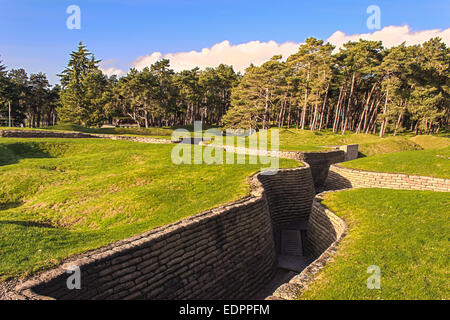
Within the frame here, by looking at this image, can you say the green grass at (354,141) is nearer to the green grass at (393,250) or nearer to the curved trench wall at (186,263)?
the green grass at (393,250)

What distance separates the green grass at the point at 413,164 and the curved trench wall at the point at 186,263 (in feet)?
32.8

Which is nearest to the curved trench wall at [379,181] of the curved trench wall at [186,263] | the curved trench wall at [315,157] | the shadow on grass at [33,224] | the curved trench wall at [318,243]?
the curved trench wall at [315,157]

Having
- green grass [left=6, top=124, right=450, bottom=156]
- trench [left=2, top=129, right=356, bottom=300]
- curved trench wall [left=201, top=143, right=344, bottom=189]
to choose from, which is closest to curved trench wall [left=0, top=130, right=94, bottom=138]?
green grass [left=6, top=124, right=450, bottom=156]

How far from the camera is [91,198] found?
35.1 feet

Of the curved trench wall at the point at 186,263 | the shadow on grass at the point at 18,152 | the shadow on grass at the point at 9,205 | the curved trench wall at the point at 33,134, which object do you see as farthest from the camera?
the curved trench wall at the point at 33,134

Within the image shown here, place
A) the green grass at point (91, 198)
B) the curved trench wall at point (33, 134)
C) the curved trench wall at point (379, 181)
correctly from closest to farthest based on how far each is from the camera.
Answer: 1. the green grass at point (91, 198)
2. the curved trench wall at point (379, 181)
3. the curved trench wall at point (33, 134)

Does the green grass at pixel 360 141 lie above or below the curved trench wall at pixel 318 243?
above

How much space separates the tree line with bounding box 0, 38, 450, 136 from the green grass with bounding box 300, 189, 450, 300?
31.6m

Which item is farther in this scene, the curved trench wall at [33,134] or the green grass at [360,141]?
the green grass at [360,141]

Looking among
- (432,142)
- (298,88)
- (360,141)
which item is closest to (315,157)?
(360,141)

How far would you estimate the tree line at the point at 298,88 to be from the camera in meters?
37.1

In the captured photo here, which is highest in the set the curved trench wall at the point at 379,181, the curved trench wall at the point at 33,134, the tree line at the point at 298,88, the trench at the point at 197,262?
the tree line at the point at 298,88

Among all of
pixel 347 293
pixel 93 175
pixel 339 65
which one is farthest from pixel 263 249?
pixel 339 65

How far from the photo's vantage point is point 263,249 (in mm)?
9289
